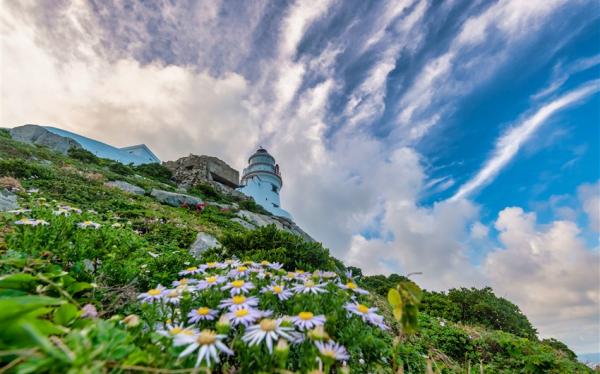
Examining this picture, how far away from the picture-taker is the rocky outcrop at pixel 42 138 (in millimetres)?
25219

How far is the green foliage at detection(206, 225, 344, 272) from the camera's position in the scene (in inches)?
165

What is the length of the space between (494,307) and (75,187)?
578 inches

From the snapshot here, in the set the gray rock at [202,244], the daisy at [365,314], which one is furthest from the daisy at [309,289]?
the gray rock at [202,244]

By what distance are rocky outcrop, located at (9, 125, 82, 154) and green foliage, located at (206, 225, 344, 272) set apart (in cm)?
2768

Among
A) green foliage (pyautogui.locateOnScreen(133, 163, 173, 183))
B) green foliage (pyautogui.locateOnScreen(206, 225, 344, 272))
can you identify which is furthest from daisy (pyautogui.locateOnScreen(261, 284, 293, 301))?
Answer: green foliage (pyautogui.locateOnScreen(133, 163, 173, 183))

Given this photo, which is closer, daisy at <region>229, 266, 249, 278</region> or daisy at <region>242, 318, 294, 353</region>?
daisy at <region>242, 318, 294, 353</region>

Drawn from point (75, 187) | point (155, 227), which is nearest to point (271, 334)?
point (155, 227)

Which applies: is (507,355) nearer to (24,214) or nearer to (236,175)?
(24,214)

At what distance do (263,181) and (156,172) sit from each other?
1375 cm

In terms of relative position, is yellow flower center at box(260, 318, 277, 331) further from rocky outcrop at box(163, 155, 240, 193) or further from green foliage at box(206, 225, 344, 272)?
rocky outcrop at box(163, 155, 240, 193)

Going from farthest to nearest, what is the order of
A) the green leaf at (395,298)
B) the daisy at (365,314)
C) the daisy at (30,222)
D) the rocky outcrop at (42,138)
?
the rocky outcrop at (42,138)
the daisy at (30,222)
the daisy at (365,314)
the green leaf at (395,298)

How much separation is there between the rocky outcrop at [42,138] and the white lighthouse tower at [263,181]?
17.2 metres

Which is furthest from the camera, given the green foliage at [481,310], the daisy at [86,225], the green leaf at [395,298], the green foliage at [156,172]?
the green foliage at [156,172]

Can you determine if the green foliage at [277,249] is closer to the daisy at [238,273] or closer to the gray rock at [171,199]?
the daisy at [238,273]
